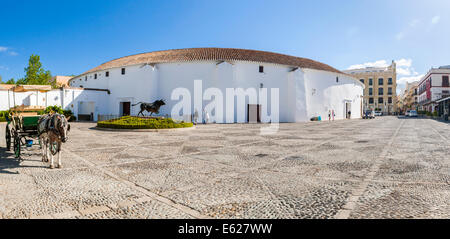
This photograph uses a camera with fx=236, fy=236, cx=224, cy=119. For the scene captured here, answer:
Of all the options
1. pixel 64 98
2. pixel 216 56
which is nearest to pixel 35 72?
pixel 64 98

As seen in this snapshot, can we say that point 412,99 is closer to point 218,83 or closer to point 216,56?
point 216,56

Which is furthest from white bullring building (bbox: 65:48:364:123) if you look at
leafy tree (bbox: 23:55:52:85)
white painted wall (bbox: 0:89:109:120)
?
leafy tree (bbox: 23:55:52:85)

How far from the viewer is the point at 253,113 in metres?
28.7

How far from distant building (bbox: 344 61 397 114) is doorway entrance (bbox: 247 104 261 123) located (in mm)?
57780

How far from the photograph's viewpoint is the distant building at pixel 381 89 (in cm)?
6956

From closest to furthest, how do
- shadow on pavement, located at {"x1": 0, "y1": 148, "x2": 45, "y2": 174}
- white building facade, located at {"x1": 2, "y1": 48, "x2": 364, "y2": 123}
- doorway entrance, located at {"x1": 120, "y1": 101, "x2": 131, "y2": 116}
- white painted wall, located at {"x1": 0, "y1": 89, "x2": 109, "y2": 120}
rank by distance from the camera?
shadow on pavement, located at {"x1": 0, "y1": 148, "x2": 45, "y2": 174}
white painted wall, located at {"x1": 0, "y1": 89, "x2": 109, "y2": 120}
white building facade, located at {"x1": 2, "y1": 48, "x2": 364, "y2": 123}
doorway entrance, located at {"x1": 120, "y1": 101, "x2": 131, "y2": 116}

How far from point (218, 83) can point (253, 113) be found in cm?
571

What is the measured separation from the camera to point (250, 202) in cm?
345

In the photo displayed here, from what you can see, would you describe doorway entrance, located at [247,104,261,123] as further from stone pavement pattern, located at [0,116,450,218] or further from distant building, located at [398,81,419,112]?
distant building, located at [398,81,419,112]

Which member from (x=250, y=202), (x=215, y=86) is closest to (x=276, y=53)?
(x=215, y=86)

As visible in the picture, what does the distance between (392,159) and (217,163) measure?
486 centimetres

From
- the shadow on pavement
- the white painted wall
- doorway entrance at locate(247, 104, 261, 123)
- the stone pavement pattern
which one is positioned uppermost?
the white painted wall

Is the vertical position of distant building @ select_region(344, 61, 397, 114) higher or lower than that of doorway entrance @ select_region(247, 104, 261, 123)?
higher

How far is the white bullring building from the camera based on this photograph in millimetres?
27094
